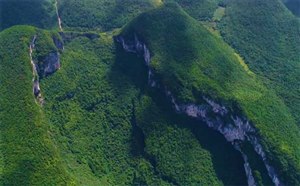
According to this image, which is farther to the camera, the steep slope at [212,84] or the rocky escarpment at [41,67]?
the rocky escarpment at [41,67]

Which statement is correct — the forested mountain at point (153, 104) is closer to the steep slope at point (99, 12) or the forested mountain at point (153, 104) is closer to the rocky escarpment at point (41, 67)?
the rocky escarpment at point (41, 67)

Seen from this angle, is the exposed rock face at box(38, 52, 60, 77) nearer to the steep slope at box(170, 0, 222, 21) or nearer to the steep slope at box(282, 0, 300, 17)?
the steep slope at box(170, 0, 222, 21)

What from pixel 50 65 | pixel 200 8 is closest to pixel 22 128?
pixel 50 65

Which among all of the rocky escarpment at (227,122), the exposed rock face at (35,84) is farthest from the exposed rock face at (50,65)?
the rocky escarpment at (227,122)

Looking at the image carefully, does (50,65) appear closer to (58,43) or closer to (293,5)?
(58,43)

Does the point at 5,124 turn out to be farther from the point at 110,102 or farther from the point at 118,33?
the point at 118,33

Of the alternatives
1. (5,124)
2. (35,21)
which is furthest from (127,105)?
(35,21)
